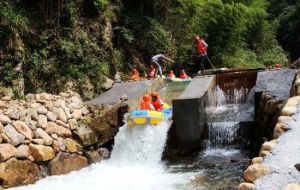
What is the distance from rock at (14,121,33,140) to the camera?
32.8ft

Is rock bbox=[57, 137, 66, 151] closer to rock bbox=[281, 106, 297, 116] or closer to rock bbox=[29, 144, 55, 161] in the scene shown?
rock bbox=[29, 144, 55, 161]

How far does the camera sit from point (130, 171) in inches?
415

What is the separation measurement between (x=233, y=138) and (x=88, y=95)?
5253mm

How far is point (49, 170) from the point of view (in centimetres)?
1038

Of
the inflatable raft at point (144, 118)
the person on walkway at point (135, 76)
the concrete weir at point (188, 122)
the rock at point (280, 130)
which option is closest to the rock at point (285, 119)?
the rock at point (280, 130)

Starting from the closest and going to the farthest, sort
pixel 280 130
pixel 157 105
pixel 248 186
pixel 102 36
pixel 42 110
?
pixel 248 186
pixel 280 130
pixel 42 110
pixel 157 105
pixel 102 36


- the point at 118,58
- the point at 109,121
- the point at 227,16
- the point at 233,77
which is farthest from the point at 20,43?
the point at 227,16

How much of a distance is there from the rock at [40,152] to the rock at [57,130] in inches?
23.3

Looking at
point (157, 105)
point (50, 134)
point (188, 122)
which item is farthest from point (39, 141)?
point (188, 122)

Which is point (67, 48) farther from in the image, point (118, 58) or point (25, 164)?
point (25, 164)

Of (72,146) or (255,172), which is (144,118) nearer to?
(72,146)

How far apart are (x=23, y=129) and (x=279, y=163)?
21.8 ft

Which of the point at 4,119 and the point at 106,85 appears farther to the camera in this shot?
the point at 106,85

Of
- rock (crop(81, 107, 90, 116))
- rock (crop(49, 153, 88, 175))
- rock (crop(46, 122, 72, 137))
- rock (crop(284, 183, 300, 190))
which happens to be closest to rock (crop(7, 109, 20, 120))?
rock (crop(46, 122, 72, 137))
